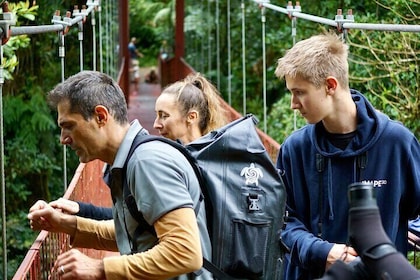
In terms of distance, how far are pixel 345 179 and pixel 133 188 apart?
0.61 m

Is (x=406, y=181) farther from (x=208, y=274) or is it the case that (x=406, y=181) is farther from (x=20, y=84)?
(x=20, y=84)

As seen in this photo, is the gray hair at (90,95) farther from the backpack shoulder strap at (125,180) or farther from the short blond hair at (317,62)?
the short blond hair at (317,62)

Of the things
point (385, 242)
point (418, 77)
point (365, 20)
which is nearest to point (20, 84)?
point (365, 20)

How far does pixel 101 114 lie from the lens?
2.27m

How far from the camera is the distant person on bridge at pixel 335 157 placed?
8.08ft

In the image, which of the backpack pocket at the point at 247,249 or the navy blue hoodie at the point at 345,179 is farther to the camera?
the navy blue hoodie at the point at 345,179

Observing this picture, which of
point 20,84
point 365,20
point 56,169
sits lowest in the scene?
point 56,169

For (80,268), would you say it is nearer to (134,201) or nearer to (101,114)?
(134,201)

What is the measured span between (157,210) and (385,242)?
0.68m

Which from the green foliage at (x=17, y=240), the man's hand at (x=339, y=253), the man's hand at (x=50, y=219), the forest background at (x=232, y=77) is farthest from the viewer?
the green foliage at (x=17, y=240)

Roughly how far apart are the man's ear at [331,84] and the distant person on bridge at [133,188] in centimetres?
46

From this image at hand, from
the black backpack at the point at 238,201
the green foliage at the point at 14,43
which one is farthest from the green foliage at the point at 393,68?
the black backpack at the point at 238,201

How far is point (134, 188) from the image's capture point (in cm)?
215

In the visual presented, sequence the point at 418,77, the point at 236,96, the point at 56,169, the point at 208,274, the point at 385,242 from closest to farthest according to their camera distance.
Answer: the point at 385,242
the point at 208,274
the point at 418,77
the point at 56,169
the point at 236,96
